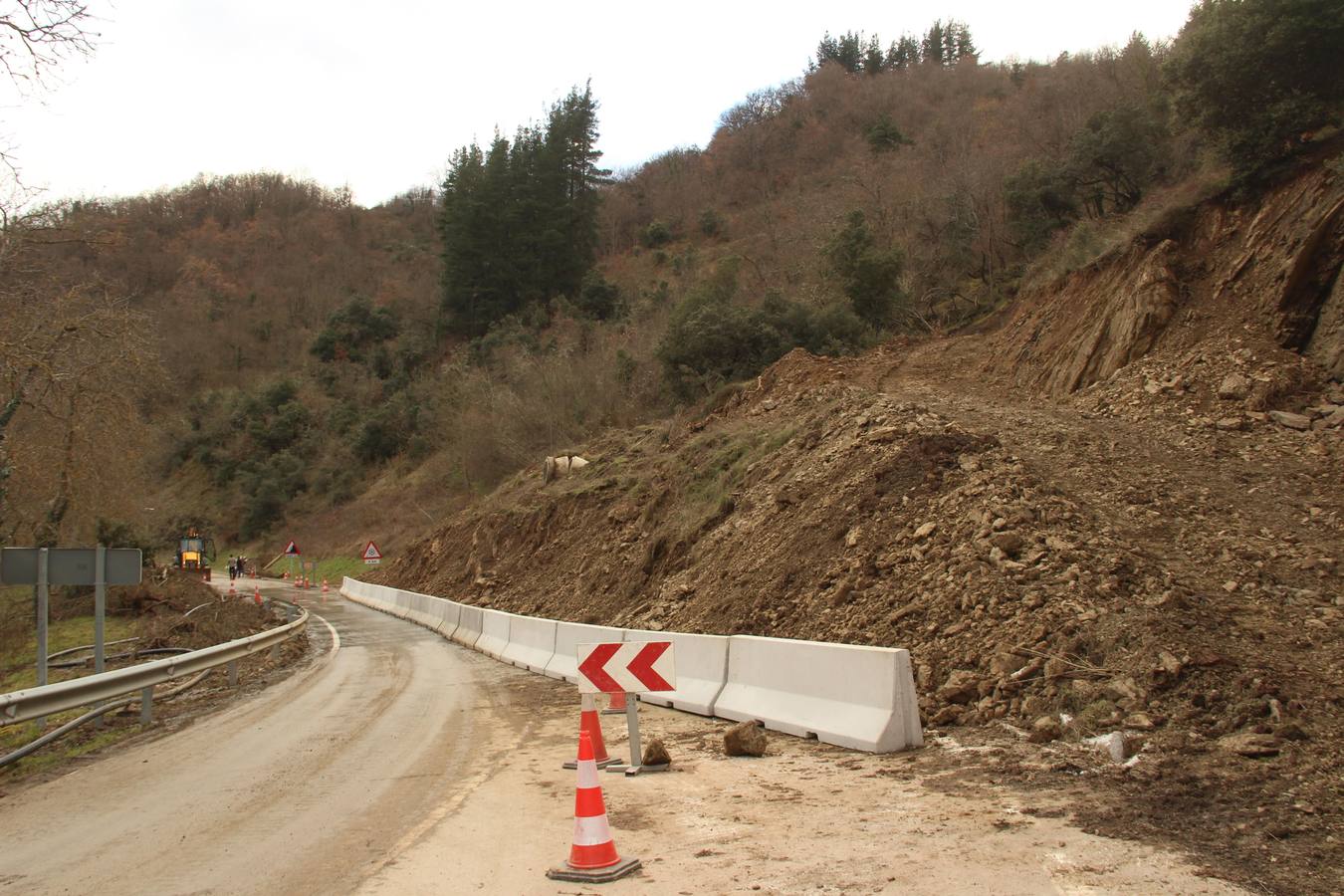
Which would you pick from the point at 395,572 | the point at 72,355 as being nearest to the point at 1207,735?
the point at 72,355

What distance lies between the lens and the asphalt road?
5973 millimetres

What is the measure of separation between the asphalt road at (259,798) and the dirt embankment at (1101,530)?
15.2 feet

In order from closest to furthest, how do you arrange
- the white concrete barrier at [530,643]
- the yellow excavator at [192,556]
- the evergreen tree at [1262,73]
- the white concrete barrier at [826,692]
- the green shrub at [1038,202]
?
the white concrete barrier at [826,692]
the white concrete barrier at [530,643]
the evergreen tree at [1262,73]
the green shrub at [1038,202]
the yellow excavator at [192,556]

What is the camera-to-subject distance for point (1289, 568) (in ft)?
34.7

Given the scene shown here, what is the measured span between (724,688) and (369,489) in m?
58.8

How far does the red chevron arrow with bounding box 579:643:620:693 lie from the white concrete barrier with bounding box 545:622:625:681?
262 inches

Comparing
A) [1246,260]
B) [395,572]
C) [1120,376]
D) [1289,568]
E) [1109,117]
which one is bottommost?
[395,572]

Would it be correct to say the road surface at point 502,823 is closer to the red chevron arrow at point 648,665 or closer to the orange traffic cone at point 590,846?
the orange traffic cone at point 590,846

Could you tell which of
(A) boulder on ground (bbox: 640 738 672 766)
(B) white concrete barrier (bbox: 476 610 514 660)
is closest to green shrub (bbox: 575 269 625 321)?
(B) white concrete barrier (bbox: 476 610 514 660)

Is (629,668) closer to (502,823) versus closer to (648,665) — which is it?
(648,665)

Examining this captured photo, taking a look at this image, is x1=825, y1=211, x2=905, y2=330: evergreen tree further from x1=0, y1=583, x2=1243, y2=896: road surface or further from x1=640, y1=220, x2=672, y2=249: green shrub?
x1=640, y1=220, x2=672, y2=249: green shrub

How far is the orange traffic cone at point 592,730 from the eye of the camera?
6.41 m

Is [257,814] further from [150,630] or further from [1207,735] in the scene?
[150,630]

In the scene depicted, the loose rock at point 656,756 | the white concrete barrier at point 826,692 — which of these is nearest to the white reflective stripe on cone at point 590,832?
the loose rock at point 656,756
